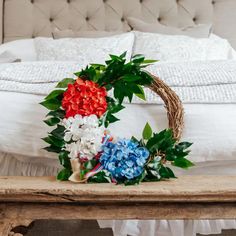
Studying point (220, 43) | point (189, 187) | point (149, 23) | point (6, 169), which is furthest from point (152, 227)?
point (149, 23)

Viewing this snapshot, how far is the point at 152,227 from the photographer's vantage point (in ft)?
5.01

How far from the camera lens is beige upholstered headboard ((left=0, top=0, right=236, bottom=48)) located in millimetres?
3021

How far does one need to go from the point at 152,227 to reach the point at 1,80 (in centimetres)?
74

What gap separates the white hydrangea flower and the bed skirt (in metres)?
0.21

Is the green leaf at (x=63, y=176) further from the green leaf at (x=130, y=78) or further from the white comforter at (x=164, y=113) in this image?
the green leaf at (x=130, y=78)

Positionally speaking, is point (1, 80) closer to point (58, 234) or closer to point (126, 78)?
point (126, 78)

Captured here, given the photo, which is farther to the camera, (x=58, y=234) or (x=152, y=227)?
(x=58, y=234)

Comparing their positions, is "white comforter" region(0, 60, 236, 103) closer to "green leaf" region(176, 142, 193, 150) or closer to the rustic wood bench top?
"green leaf" region(176, 142, 193, 150)

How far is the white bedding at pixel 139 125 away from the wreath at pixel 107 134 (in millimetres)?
49

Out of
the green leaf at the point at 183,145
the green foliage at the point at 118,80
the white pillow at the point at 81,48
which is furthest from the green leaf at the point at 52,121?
the white pillow at the point at 81,48

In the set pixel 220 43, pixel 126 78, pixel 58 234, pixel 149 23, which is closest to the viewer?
pixel 126 78

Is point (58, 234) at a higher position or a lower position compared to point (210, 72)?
lower

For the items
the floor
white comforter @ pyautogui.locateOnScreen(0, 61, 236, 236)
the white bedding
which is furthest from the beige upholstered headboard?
the white bedding

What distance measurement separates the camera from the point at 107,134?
1.26 metres
